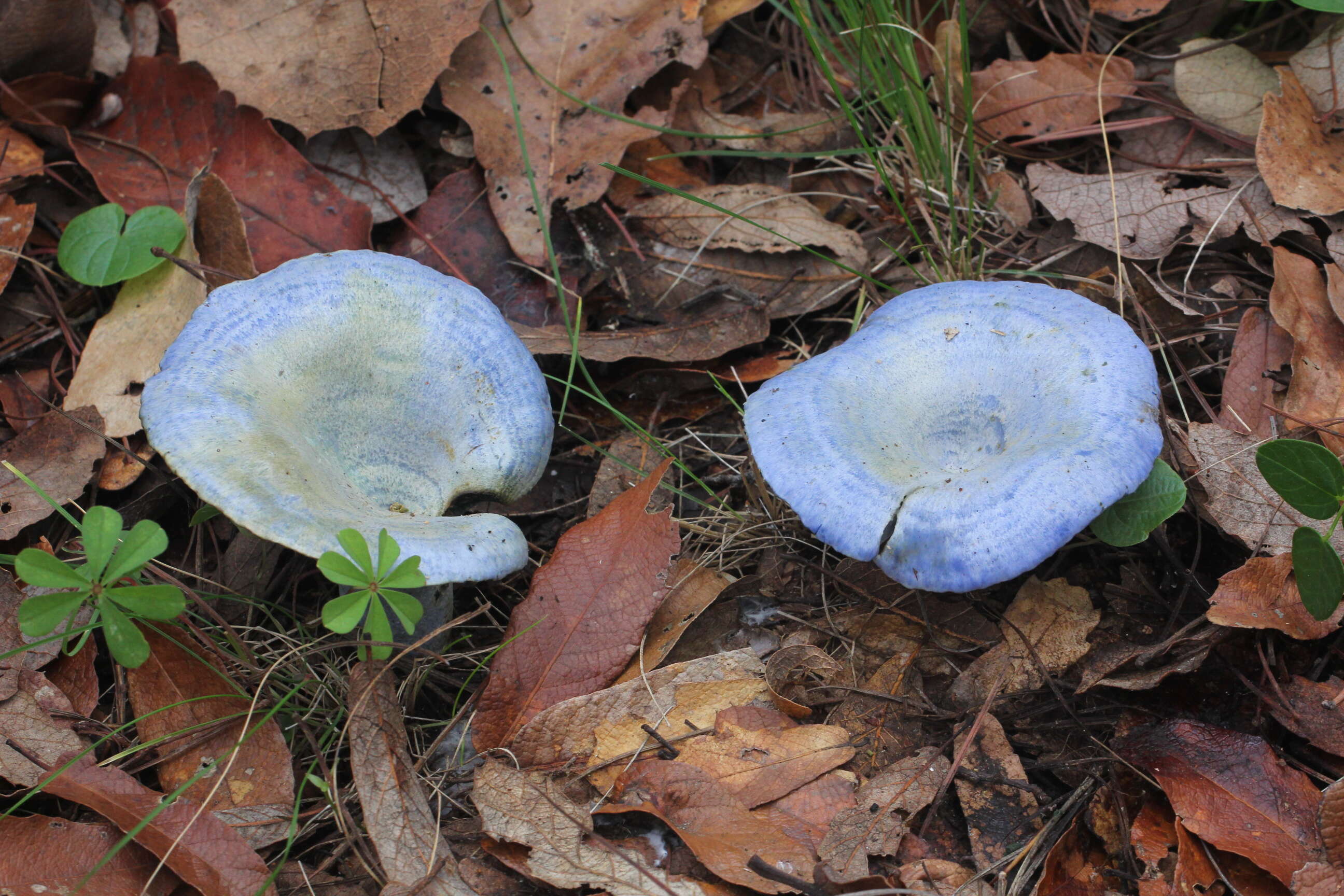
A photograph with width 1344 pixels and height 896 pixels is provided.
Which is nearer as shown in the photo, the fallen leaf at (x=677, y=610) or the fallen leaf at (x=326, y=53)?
the fallen leaf at (x=677, y=610)

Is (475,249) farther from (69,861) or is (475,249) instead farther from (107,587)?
(69,861)

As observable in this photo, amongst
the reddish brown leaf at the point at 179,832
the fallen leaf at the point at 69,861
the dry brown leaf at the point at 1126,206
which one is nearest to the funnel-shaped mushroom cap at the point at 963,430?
the dry brown leaf at the point at 1126,206

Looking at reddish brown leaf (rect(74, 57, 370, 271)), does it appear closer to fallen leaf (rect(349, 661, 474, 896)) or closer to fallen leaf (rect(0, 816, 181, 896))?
fallen leaf (rect(349, 661, 474, 896))

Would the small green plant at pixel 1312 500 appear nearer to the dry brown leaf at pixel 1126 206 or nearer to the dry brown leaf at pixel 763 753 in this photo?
the dry brown leaf at pixel 763 753

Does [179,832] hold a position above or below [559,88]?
below

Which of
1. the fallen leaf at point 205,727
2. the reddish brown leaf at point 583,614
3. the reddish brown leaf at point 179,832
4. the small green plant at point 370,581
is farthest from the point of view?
the reddish brown leaf at point 583,614

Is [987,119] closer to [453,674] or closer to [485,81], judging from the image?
[485,81]

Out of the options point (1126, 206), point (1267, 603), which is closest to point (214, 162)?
point (1126, 206)
